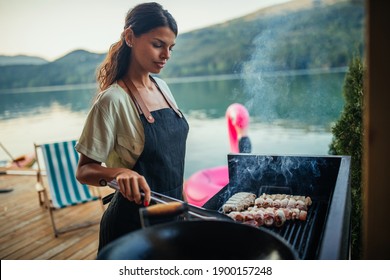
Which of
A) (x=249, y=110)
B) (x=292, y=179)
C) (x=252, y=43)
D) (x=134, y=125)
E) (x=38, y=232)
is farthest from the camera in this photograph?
(x=249, y=110)

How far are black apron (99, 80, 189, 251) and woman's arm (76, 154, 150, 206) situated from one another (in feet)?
0.46

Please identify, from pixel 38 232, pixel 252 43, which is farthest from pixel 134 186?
pixel 38 232

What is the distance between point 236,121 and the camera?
12.0 ft

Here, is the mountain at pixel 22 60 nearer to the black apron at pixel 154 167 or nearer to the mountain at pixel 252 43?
the mountain at pixel 252 43

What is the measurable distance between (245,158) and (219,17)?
3.17ft

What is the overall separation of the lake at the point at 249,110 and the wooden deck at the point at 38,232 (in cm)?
104

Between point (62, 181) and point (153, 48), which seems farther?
point (62, 181)

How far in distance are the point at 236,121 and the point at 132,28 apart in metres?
2.38

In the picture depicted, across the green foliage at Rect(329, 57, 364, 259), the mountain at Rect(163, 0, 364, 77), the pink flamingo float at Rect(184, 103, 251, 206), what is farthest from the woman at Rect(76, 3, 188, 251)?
the pink flamingo float at Rect(184, 103, 251, 206)

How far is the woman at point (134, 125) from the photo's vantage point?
4.24 ft

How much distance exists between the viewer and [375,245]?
3.01ft

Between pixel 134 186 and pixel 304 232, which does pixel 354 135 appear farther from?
pixel 134 186

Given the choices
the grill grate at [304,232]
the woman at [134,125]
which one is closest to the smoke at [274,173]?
the grill grate at [304,232]

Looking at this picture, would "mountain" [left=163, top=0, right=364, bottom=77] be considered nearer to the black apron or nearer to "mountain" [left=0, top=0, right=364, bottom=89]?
"mountain" [left=0, top=0, right=364, bottom=89]
